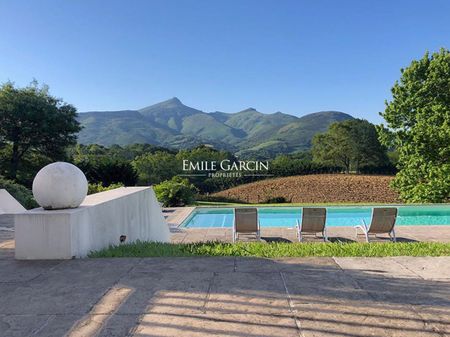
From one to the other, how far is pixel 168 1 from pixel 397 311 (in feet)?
48.3

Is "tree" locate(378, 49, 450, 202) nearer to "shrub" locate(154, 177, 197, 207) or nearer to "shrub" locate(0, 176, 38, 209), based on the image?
"shrub" locate(154, 177, 197, 207)

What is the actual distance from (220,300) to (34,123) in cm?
2074

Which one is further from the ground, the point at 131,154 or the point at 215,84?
the point at 215,84

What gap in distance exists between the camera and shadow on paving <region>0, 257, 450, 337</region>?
6.96 ft

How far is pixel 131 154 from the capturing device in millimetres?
52312

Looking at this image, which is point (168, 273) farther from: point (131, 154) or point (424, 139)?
point (131, 154)

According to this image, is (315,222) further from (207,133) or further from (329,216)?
(207,133)

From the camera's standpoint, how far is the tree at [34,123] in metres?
19.7

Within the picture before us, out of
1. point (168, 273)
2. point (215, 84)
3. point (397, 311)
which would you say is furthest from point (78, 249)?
point (215, 84)

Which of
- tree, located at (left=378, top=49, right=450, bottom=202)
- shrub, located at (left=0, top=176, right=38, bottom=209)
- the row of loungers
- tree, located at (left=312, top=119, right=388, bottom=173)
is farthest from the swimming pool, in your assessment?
tree, located at (left=312, top=119, right=388, bottom=173)

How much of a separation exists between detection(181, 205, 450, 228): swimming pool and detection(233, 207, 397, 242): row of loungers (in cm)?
388

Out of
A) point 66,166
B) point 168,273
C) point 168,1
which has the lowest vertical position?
point 168,273

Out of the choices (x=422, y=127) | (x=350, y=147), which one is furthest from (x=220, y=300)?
(x=350, y=147)

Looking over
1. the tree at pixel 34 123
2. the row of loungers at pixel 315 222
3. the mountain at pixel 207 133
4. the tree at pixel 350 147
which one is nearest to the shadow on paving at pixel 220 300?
the row of loungers at pixel 315 222
